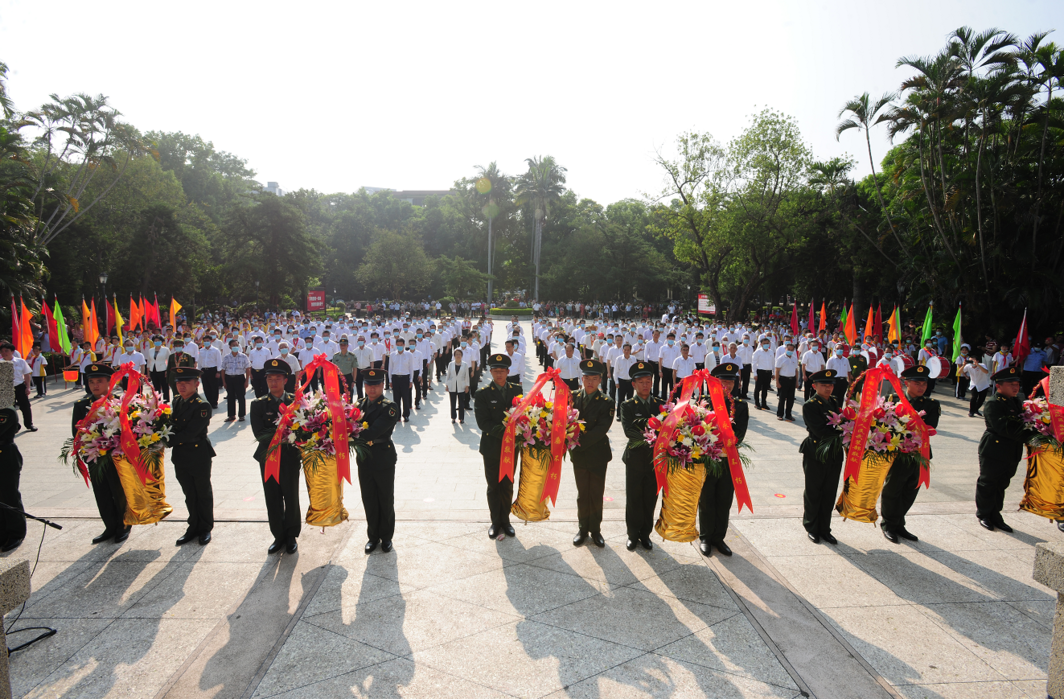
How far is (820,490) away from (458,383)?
7.80 meters

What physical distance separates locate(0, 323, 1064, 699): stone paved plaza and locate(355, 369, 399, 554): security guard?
26 cm

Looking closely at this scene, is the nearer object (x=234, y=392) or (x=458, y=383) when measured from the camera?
(x=458, y=383)

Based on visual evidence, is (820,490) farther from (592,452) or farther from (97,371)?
(97,371)

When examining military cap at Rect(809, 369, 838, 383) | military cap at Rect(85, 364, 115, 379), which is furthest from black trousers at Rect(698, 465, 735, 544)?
military cap at Rect(85, 364, 115, 379)

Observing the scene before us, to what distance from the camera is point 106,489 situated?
6062 millimetres

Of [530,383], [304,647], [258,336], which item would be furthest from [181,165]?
[304,647]

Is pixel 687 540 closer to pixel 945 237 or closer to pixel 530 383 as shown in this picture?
pixel 530 383

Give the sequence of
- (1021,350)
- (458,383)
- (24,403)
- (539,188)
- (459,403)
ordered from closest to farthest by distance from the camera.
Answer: (24,403)
(458,383)
(459,403)
(1021,350)
(539,188)

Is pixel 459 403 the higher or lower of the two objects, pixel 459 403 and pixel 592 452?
the lower

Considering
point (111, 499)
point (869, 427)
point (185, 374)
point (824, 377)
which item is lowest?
point (111, 499)

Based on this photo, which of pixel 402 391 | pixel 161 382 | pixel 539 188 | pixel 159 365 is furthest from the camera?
pixel 539 188

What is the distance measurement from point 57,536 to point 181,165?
206 feet

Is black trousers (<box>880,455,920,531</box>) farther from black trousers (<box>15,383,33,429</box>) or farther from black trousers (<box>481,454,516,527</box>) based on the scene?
black trousers (<box>15,383,33,429</box>)

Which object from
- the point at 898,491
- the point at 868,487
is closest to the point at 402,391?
the point at 868,487
